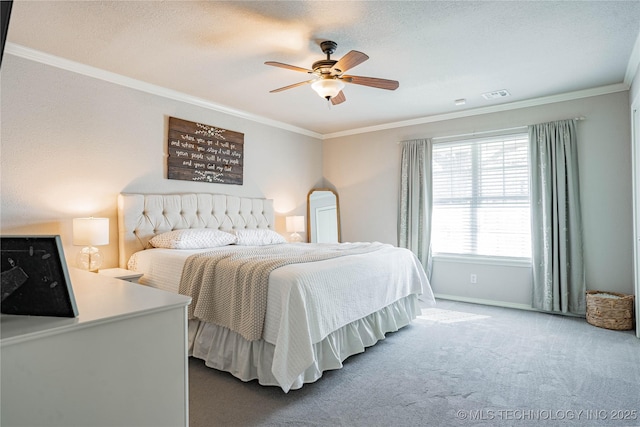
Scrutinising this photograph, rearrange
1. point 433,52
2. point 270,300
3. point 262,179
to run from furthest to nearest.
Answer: point 262,179 → point 433,52 → point 270,300

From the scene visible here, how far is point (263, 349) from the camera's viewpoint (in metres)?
2.40

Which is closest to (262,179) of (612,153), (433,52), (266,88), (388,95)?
(266,88)

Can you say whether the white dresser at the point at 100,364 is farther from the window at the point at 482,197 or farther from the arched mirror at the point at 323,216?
the arched mirror at the point at 323,216

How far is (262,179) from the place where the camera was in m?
5.09

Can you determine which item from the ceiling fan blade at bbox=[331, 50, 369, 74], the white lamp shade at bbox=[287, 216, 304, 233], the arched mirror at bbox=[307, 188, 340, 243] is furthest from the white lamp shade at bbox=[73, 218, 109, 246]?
the arched mirror at bbox=[307, 188, 340, 243]

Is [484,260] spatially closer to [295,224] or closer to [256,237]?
[295,224]

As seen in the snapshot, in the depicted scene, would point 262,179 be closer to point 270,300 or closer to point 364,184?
point 364,184

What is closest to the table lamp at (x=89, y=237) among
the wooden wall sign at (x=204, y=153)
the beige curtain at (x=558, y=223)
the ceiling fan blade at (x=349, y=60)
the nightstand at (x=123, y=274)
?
the nightstand at (x=123, y=274)

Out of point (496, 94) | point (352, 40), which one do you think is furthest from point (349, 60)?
point (496, 94)

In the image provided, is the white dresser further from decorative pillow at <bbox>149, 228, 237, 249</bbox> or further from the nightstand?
decorative pillow at <bbox>149, 228, 237, 249</bbox>

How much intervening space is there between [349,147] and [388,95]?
5.79 ft

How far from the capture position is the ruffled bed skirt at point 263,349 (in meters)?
2.38

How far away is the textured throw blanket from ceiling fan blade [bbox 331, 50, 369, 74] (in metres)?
1.44

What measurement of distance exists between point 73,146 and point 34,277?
2.87 m
